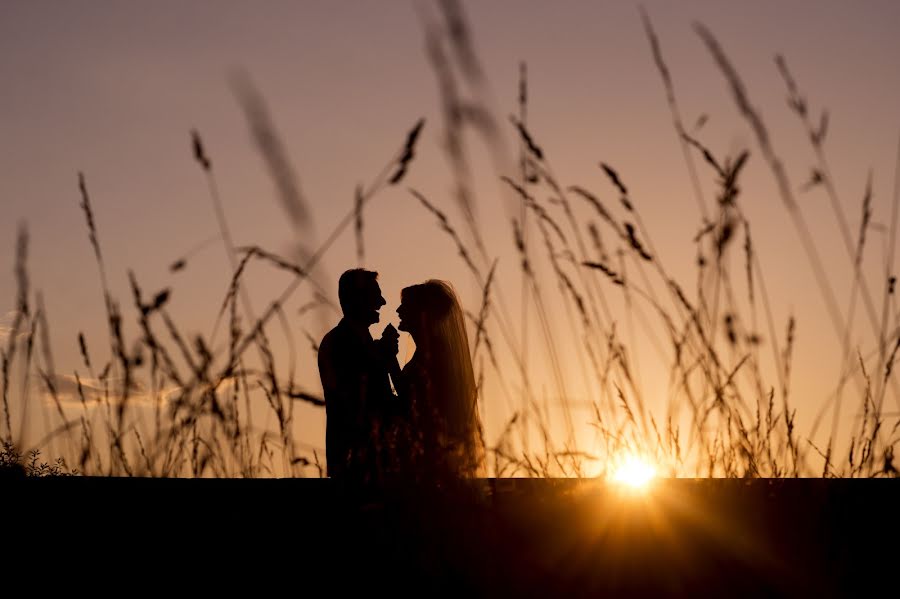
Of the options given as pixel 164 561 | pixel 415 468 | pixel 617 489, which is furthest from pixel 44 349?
pixel 617 489

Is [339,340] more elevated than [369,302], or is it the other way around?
[369,302]

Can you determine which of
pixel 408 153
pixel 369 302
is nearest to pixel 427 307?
pixel 369 302

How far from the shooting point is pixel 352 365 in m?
3.85

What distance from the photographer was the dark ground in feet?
5.59

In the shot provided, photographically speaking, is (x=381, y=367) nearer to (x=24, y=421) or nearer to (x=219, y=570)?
(x=24, y=421)

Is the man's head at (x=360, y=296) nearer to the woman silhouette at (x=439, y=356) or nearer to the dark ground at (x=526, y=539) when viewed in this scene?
the woman silhouette at (x=439, y=356)

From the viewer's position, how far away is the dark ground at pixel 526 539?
67.1 inches

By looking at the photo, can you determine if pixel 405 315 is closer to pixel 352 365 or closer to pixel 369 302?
pixel 369 302

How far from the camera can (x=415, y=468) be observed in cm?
201

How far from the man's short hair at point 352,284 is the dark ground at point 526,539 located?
1939 millimetres

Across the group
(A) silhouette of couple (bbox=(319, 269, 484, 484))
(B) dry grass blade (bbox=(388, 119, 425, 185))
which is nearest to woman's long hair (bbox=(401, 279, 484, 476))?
(A) silhouette of couple (bbox=(319, 269, 484, 484))

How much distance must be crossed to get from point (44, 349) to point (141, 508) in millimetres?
893

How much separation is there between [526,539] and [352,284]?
2.35m

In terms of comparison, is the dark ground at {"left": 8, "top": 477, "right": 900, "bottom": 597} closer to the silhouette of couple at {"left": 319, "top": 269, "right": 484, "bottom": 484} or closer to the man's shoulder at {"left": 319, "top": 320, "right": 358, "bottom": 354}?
the silhouette of couple at {"left": 319, "top": 269, "right": 484, "bottom": 484}
